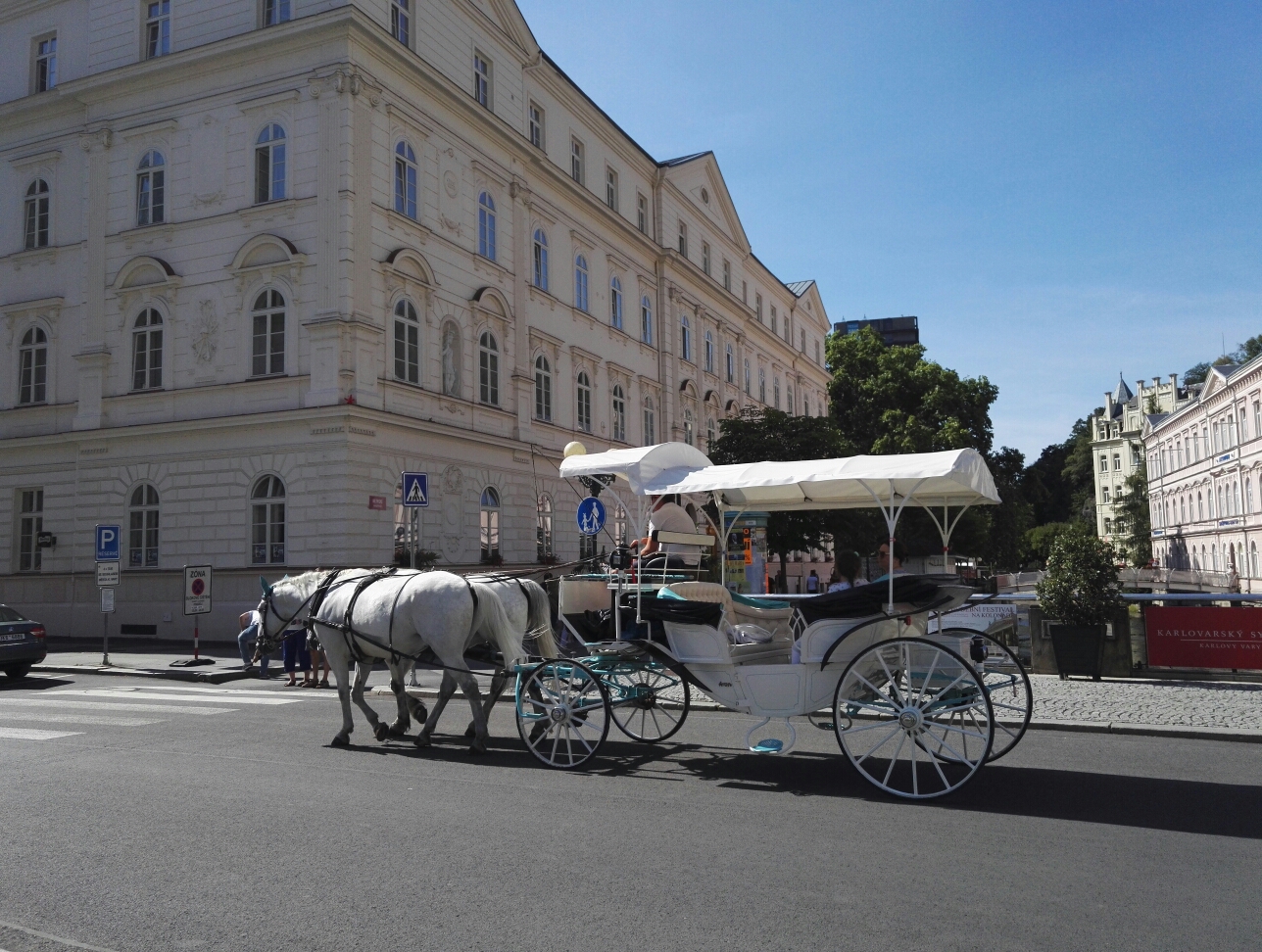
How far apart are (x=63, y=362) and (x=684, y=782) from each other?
Result: 79.2 ft

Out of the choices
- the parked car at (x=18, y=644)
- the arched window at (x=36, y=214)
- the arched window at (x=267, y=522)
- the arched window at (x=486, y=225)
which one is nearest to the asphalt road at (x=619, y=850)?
the parked car at (x=18, y=644)

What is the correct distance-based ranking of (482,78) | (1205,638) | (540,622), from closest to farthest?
(540,622), (1205,638), (482,78)

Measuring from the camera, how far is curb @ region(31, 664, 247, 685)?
671 inches

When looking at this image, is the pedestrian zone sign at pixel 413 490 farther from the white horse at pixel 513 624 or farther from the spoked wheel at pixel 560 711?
the spoked wheel at pixel 560 711

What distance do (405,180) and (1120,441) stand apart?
10118 cm

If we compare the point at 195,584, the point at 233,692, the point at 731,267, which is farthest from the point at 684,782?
the point at 731,267

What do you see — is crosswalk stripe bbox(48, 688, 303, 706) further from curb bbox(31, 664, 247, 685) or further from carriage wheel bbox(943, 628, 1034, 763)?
carriage wheel bbox(943, 628, 1034, 763)

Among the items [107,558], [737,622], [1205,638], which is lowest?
[1205,638]

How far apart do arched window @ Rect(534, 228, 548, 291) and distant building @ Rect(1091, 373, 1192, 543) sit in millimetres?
86812

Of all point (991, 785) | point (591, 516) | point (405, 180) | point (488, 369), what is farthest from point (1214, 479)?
point (991, 785)

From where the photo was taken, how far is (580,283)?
34.1 meters

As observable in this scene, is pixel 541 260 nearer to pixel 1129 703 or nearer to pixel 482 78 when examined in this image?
pixel 482 78

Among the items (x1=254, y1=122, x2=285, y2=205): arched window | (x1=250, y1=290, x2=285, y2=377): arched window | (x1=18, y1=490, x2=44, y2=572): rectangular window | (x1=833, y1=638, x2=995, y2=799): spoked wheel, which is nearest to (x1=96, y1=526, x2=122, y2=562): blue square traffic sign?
(x1=250, y1=290, x2=285, y2=377): arched window

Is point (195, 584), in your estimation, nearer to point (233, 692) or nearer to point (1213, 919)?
point (233, 692)
